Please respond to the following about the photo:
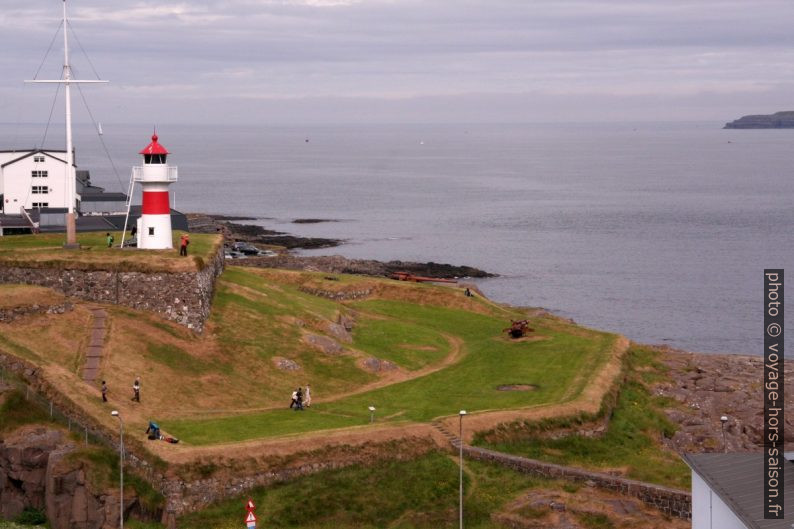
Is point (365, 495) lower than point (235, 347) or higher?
lower

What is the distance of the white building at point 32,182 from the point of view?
102 meters

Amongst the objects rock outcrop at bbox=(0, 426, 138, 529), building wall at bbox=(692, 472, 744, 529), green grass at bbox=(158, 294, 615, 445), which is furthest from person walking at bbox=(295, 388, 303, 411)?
building wall at bbox=(692, 472, 744, 529)

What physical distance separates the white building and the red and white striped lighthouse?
43.6 metres

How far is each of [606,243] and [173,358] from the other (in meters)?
110

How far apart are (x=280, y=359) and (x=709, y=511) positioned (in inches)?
1170

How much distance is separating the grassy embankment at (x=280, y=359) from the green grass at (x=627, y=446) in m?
2.84

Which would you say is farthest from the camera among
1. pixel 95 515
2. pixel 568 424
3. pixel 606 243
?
pixel 606 243

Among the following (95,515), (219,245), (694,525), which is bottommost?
(95,515)

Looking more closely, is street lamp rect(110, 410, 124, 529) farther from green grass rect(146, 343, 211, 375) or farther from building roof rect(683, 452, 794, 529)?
building roof rect(683, 452, 794, 529)

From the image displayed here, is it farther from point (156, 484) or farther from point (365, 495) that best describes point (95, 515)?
point (365, 495)

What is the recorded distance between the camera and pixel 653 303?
11200 cm

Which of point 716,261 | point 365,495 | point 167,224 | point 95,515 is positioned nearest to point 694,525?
point 365,495

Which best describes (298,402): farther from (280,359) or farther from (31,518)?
(31,518)

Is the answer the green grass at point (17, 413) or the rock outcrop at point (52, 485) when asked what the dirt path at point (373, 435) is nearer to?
the rock outcrop at point (52, 485)
